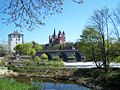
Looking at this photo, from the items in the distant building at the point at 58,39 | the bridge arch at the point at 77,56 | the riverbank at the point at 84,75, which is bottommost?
the riverbank at the point at 84,75

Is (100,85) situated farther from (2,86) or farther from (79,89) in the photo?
(2,86)

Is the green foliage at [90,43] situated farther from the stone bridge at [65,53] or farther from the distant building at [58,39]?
the distant building at [58,39]

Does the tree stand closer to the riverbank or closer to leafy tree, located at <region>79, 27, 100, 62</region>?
leafy tree, located at <region>79, 27, 100, 62</region>

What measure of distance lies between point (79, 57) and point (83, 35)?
53554mm

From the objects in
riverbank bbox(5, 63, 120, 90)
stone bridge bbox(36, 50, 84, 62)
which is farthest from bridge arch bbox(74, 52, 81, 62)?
riverbank bbox(5, 63, 120, 90)

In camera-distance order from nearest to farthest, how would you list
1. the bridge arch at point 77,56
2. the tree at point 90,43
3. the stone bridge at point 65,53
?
the tree at point 90,43
the stone bridge at point 65,53
the bridge arch at point 77,56

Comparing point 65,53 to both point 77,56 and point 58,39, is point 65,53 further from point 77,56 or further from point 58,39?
point 58,39

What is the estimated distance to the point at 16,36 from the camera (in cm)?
15300

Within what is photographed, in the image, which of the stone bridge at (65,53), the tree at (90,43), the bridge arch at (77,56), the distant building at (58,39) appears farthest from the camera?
the distant building at (58,39)

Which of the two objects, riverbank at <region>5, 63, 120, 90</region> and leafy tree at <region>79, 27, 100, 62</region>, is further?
leafy tree at <region>79, 27, 100, 62</region>

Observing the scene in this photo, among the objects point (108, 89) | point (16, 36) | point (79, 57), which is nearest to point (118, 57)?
point (108, 89)

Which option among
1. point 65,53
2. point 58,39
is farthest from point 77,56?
point 58,39

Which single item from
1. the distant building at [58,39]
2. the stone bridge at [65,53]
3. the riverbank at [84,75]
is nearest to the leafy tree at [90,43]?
the riverbank at [84,75]

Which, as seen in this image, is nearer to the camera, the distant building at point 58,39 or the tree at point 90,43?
the tree at point 90,43
